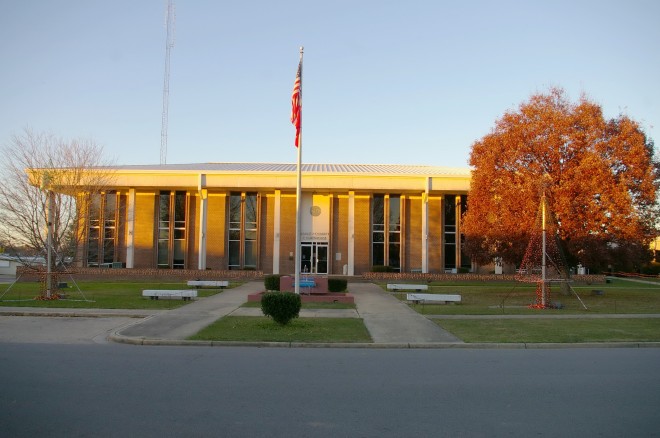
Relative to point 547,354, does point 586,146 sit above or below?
above

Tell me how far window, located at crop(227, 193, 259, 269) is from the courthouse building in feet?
0.25

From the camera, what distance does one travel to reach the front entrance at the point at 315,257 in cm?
4247

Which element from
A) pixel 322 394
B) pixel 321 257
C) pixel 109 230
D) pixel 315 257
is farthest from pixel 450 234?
pixel 322 394

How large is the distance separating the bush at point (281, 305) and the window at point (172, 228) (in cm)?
2897

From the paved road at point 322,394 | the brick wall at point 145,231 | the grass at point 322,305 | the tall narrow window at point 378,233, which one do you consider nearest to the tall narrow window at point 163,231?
the brick wall at point 145,231

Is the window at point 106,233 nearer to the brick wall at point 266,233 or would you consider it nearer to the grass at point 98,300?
the brick wall at point 266,233

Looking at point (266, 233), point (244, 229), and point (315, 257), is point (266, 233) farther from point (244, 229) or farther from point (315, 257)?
point (315, 257)

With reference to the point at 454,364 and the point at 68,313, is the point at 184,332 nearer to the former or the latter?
the point at 68,313

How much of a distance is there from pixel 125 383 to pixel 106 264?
1432 inches

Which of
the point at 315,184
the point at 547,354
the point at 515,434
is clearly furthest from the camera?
the point at 315,184

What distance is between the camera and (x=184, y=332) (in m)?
14.5

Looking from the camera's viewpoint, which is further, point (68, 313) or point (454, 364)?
point (68, 313)

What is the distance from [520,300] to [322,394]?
19.6 meters

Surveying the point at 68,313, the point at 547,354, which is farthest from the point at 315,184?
the point at 547,354
